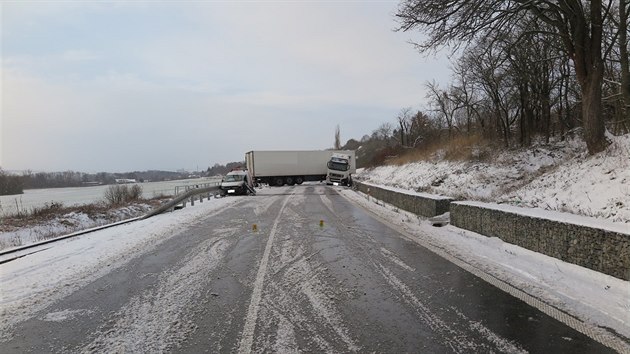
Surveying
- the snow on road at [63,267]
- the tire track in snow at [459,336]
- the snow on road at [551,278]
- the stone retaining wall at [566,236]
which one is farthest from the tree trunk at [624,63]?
the snow on road at [63,267]

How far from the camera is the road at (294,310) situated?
4.18 metres

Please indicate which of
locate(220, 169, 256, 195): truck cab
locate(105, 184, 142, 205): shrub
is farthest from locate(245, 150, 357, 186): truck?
locate(220, 169, 256, 195): truck cab

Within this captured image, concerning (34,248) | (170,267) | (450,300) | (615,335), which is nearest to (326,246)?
(170,267)

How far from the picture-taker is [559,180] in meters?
13.4

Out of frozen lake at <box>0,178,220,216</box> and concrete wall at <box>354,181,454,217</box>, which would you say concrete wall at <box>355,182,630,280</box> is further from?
frozen lake at <box>0,178,220,216</box>

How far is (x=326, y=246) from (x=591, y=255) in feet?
16.6

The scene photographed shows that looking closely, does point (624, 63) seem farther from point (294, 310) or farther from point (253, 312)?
point (253, 312)

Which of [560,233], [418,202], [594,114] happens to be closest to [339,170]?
[418,202]

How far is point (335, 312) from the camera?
5.10m

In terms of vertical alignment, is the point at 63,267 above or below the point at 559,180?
below

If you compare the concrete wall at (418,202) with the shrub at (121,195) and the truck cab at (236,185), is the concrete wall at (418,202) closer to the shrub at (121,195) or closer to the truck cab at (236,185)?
the truck cab at (236,185)

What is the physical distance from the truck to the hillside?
25352 millimetres

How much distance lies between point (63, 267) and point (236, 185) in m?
24.6

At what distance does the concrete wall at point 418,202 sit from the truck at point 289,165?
2722 centimetres
